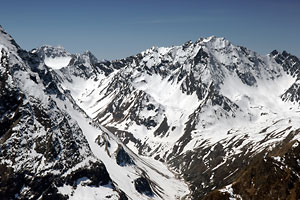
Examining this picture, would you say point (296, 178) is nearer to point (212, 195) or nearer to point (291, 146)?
point (291, 146)

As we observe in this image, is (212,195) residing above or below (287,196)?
above

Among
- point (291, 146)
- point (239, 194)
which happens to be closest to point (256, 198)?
point (239, 194)

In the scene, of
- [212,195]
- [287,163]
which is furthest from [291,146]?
[212,195]

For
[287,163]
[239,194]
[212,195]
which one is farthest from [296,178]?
[212,195]

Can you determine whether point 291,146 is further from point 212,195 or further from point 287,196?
point 212,195

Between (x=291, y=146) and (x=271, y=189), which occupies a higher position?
(x=291, y=146)

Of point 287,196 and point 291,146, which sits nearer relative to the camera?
point 287,196

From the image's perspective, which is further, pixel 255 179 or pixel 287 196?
pixel 255 179
